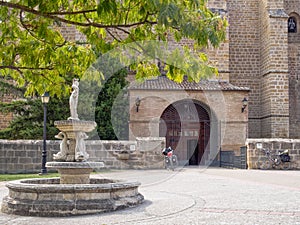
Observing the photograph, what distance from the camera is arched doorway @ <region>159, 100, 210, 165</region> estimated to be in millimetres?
23266

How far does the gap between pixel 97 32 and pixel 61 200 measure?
2839 mm

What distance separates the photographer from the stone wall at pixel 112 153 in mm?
16703

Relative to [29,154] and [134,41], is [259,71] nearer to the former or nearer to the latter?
[29,154]

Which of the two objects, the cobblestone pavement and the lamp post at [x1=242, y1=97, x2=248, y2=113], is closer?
the cobblestone pavement

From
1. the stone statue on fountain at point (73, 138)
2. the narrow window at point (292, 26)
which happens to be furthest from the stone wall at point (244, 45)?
the stone statue on fountain at point (73, 138)

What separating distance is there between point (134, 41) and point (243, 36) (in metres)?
23.8

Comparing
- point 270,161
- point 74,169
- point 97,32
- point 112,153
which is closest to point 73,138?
point 74,169

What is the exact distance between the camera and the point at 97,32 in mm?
6934

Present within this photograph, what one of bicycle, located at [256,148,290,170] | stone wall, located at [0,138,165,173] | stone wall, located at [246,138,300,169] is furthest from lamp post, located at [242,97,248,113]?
stone wall, located at [0,138,165,173]

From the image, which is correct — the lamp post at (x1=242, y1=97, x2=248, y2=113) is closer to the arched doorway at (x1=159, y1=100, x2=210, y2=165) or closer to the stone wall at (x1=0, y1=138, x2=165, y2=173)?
the arched doorway at (x1=159, y1=100, x2=210, y2=165)

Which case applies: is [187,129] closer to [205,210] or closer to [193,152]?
[193,152]

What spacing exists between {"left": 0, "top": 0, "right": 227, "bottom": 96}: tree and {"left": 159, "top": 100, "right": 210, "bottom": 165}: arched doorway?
49.8ft

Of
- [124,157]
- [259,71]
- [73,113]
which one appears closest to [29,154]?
[124,157]

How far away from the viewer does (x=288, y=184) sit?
37.3 feet
